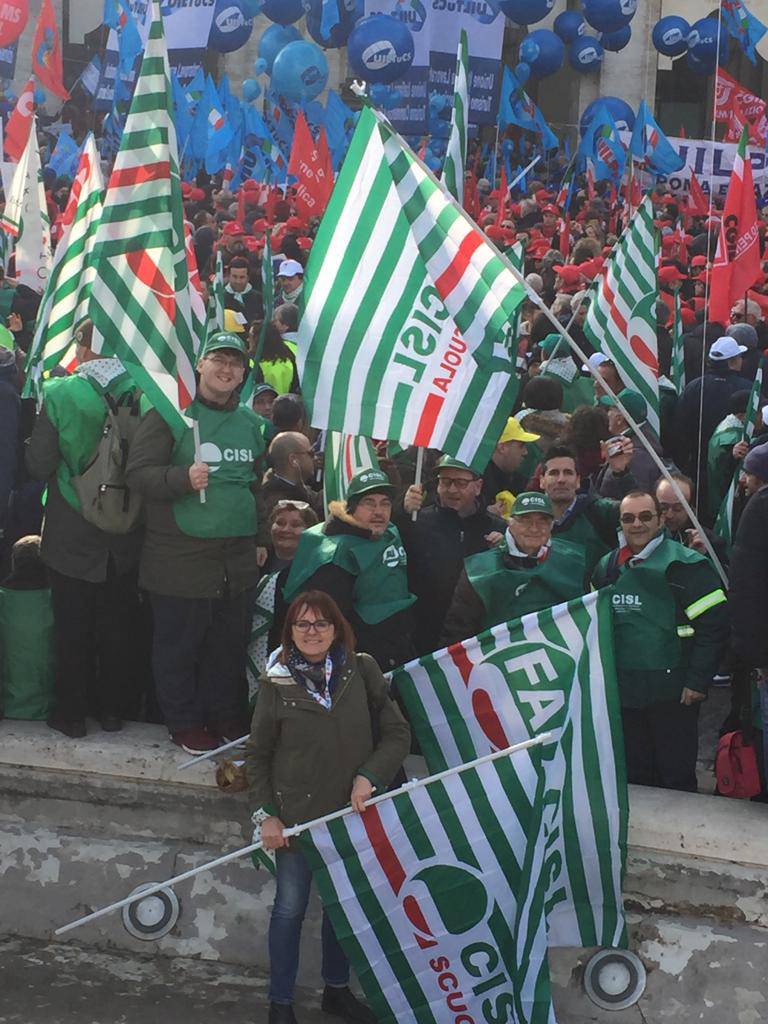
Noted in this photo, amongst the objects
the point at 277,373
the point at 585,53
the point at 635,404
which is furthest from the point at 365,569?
the point at 585,53

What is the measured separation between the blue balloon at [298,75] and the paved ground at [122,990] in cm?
2242

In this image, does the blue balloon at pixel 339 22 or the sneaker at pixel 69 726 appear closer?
the sneaker at pixel 69 726

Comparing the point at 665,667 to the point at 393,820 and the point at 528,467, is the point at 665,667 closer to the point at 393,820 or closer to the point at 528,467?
the point at 393,820

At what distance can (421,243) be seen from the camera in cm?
645

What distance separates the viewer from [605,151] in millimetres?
26047

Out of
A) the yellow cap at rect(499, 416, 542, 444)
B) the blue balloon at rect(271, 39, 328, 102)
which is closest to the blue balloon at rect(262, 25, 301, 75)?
the blue balloon at rect(271, 39, 328, 102)

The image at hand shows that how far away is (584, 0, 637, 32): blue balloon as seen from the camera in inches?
1238

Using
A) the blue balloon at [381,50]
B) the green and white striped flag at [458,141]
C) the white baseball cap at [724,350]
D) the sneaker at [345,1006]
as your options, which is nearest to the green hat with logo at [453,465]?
the green and white striped flag at [458,141]

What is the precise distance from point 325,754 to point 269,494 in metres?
2.16

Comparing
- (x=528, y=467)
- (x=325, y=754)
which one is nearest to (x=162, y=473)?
(x=325, y=754)

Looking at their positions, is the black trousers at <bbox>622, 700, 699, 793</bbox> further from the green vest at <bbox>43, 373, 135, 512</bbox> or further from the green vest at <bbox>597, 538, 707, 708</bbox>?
the green vest at <bbox>43, 373, 135, 512</bbox>

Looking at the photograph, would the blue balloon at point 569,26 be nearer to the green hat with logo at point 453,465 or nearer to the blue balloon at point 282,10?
the blue balloon at point 282,10

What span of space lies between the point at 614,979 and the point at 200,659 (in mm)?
1952

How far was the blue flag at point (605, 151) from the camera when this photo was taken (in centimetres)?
2588
